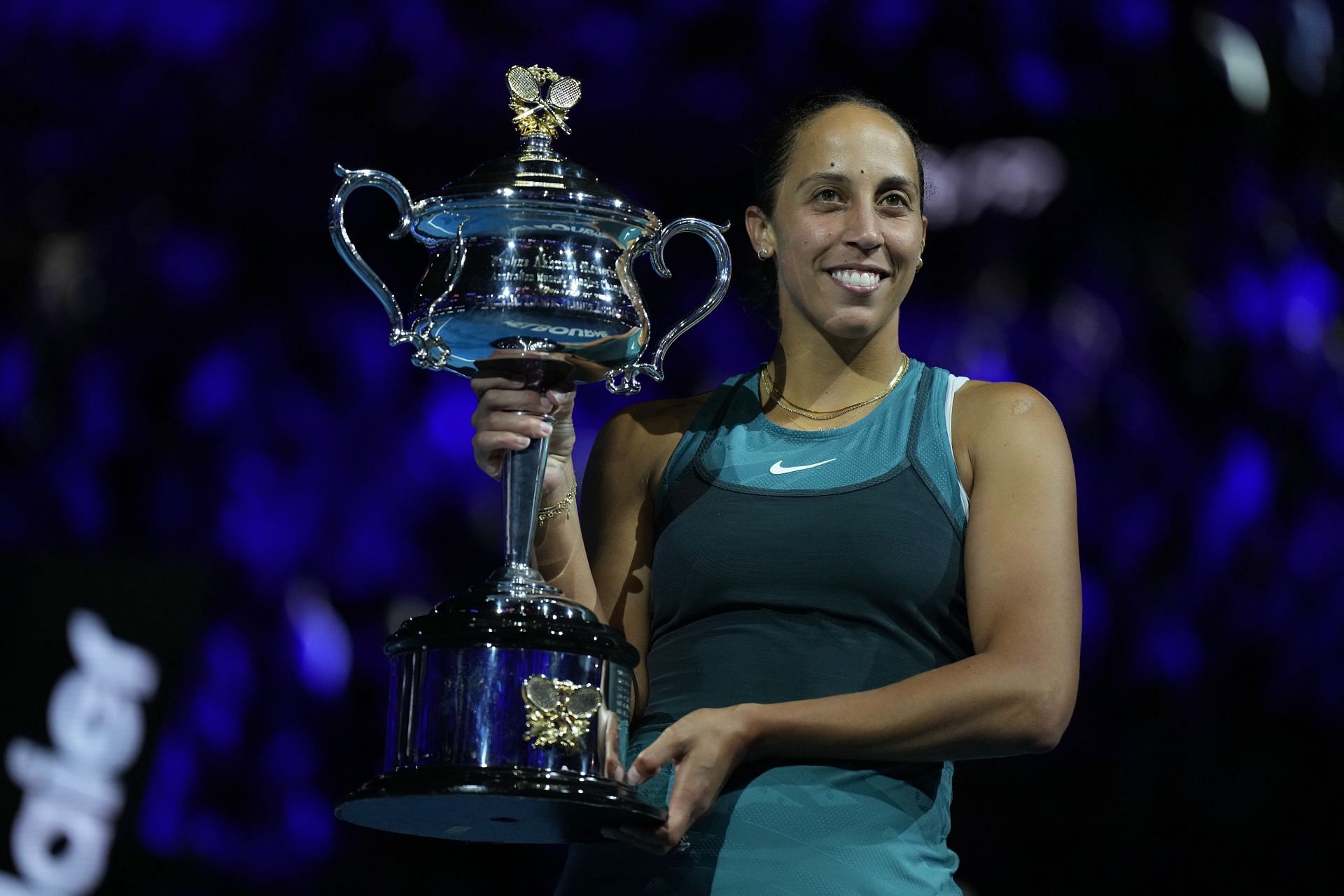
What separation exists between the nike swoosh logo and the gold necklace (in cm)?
8

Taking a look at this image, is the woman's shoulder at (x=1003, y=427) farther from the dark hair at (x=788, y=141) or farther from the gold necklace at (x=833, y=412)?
the dark hair at (x=788, y=141)

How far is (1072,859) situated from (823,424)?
1.34 meters

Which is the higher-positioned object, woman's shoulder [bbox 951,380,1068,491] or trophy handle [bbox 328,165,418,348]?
trophy handle [bbox 328,165,418,348]

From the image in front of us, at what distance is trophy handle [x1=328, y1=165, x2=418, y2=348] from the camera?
1.36 metres

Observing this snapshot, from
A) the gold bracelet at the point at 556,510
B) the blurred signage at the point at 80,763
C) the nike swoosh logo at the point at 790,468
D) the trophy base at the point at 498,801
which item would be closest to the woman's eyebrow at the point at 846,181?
the nike swoosh logo at the point at 790,468

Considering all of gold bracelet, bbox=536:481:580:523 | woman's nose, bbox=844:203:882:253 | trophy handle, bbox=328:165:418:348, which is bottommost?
gold bracelet, bbox=536:481:580:523

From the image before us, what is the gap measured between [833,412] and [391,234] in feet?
1.36

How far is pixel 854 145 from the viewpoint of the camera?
4.91ft

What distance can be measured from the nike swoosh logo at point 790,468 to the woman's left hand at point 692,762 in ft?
0.85

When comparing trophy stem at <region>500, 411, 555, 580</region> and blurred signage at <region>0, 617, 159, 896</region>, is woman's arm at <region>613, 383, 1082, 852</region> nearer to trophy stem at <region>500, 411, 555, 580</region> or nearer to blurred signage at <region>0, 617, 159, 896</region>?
trophy stem at <region>500, 411, 555, 580</region>

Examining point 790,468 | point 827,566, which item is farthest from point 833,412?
point 827,566

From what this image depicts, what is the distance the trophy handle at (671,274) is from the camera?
1.39 meters

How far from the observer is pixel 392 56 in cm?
267

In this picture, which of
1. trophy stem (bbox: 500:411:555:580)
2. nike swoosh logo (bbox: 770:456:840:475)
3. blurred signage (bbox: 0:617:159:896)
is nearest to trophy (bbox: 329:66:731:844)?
trophy stem (bbox: 500:411:555:580)
